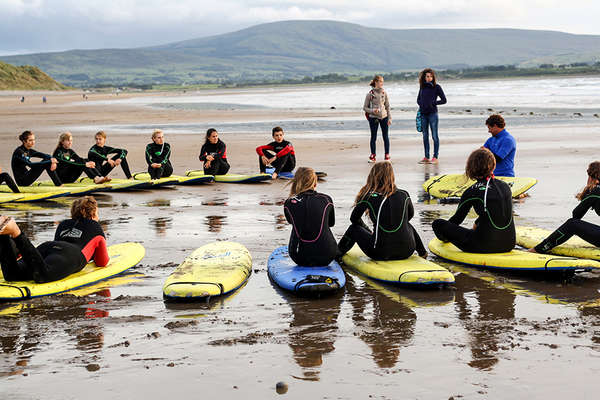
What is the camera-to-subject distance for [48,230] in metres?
10.5

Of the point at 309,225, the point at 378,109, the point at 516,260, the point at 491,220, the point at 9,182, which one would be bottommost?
the point at 516,260

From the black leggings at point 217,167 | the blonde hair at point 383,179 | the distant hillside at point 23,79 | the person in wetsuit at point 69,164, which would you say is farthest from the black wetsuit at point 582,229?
the distant hillside at point 23,79

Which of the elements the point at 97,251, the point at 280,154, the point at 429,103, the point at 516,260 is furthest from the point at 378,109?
the point at 97,251

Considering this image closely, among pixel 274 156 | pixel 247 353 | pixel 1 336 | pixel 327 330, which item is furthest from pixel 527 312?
pixel 274 156

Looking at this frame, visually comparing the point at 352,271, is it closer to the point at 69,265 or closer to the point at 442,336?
the point at 442,336

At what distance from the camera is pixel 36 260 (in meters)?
6.92

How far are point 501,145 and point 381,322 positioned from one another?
7.58 metres

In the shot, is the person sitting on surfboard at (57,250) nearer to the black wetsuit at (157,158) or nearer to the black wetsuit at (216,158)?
the black wetsuit at (157,158)

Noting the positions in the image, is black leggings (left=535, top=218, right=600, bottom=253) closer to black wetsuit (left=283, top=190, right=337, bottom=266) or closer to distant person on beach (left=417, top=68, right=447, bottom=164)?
black wetsuit (left=283, top=190, right=337, bottom=266)

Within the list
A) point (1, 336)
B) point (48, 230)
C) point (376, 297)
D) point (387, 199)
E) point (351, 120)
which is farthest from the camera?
point (351, 120)

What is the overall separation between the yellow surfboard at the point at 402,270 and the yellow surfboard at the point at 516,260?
0.61 metres

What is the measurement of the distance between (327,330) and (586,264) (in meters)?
3.05

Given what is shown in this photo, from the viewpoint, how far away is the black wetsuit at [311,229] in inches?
298

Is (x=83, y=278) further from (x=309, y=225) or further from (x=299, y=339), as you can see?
(x=299, y=339)
